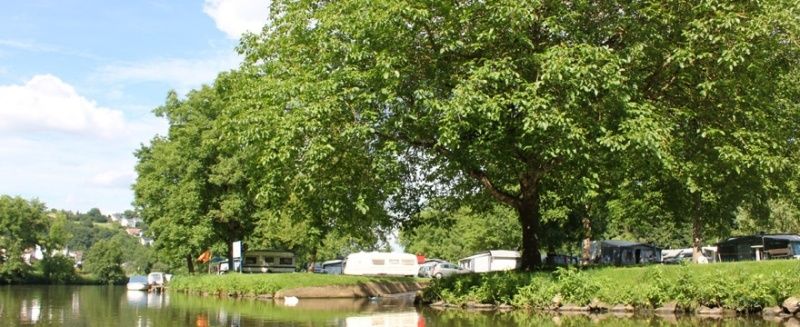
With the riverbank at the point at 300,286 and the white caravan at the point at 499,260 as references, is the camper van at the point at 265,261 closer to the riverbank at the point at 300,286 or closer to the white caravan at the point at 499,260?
the riverbank at the point at 300,286

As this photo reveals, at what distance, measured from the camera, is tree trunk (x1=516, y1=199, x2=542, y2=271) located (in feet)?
92.2

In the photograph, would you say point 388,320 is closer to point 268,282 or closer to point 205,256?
point 268,282

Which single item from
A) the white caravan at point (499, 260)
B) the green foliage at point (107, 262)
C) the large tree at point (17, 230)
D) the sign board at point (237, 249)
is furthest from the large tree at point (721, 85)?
the green foliage at point (107, 262)

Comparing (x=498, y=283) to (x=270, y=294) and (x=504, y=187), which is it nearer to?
(x=504, y=187)

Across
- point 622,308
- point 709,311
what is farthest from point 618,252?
point 709,311

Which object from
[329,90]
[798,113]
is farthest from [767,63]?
[329,90]

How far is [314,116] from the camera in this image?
21594 millimetres

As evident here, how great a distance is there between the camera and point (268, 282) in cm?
4144

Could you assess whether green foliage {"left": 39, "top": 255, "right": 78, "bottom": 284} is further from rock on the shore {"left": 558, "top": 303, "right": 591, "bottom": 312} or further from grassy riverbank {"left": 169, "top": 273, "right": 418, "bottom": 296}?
rock on the shore {"left": 558, "top": 303, "right": 591, "bottom": 312}

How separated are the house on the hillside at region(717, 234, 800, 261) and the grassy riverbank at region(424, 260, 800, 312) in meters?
25.1

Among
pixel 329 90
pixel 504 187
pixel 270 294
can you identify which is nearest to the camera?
pixel 329 90

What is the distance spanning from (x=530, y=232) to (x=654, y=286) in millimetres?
6203

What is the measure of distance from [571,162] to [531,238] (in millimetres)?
5835

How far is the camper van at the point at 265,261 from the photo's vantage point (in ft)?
184
